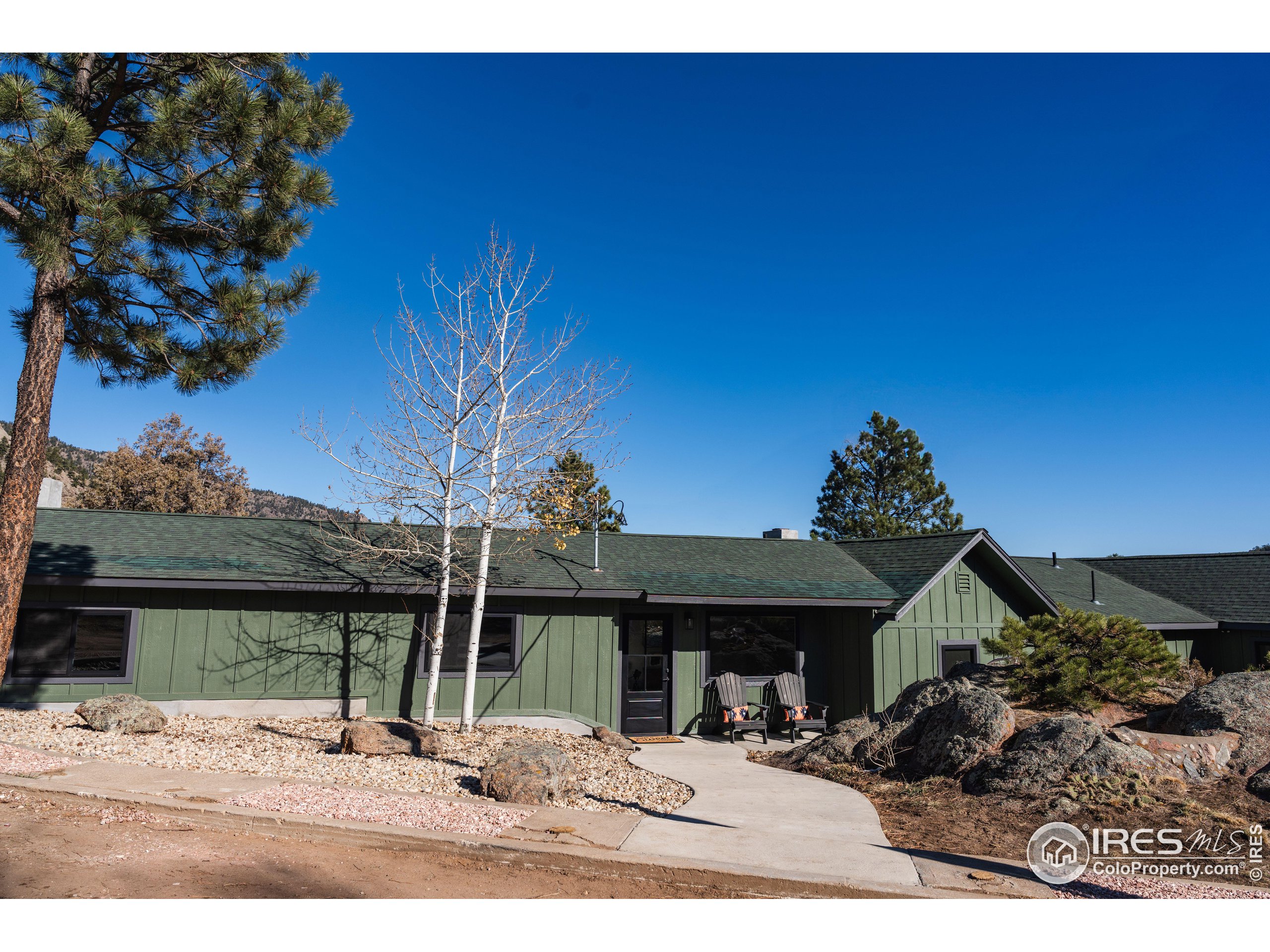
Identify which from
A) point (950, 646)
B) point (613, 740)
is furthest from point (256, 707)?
point (950, 646)

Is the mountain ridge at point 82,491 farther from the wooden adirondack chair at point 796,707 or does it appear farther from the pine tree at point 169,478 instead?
the wooden adirondack chair at point 796,707

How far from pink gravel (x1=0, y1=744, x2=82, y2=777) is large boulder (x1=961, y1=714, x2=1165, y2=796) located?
29.8 feet

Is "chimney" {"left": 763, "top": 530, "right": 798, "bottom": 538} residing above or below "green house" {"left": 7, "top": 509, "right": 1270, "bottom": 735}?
above

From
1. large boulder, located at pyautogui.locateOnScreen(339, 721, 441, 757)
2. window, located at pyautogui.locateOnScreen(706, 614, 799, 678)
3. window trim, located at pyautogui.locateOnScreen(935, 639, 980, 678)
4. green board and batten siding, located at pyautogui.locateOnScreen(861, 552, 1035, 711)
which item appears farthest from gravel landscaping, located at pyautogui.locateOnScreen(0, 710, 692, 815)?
window trim, located at pyautogui.locateOnScreen(935, 639, 980, 678)

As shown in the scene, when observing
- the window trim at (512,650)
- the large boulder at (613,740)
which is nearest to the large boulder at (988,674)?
the large boulder at (613,740)

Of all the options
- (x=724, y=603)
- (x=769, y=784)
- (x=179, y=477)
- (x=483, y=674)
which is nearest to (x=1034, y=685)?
(x=769, y=784)

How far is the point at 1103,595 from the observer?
18.4 metres

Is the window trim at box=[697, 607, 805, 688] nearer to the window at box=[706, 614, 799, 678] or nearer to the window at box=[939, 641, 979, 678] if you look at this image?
the window at box=[706, 614, 799, 678]

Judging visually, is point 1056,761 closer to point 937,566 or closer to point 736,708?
point 736,708

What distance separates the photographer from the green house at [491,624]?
11.4 metres

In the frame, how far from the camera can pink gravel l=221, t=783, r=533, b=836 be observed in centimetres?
638

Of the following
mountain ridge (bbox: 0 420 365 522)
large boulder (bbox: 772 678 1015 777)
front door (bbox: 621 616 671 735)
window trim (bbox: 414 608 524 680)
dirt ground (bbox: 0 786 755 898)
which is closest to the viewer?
dirt ground (bbox: 0 786 755 898)
